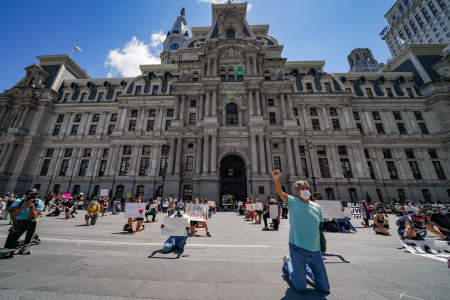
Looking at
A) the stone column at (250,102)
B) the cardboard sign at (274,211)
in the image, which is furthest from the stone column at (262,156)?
the cardboard sign at (274,211)

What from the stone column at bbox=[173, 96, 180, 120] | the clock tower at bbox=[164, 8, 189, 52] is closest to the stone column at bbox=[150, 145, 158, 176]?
the stone column at bbox=[173, 96, 180, 120]

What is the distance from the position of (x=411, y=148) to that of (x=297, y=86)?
72.5ft

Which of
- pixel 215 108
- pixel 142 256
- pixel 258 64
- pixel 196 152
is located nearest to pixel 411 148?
pixel 258 64

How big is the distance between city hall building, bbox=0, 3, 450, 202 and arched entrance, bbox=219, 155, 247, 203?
15cm

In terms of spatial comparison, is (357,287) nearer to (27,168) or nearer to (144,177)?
(144,177)

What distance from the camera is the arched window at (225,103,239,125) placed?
26.9m

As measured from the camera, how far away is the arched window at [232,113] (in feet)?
88.4

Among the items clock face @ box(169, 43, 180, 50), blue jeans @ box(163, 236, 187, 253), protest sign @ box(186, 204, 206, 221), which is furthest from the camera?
clock face @ box(169, 43, 180, 50)

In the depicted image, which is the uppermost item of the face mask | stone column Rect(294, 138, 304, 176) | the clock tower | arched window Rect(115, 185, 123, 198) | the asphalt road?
the clock tower

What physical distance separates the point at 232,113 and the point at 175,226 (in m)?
23.6

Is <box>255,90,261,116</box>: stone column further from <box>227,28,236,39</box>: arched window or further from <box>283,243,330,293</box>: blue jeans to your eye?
<box>283,243,330,293</box>: blue jeans

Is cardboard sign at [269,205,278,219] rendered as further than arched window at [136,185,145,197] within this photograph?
No

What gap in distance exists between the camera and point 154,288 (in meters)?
3.05

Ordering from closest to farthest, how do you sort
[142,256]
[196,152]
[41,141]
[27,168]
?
[142,256], [196,152], [27,168], [41,141]
